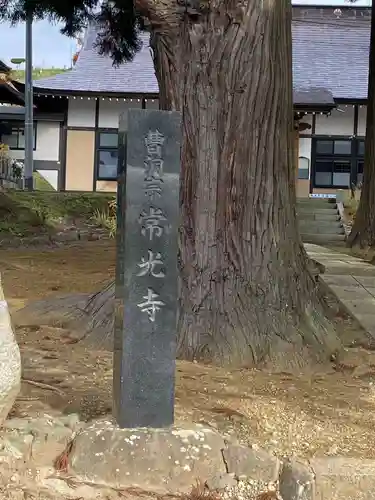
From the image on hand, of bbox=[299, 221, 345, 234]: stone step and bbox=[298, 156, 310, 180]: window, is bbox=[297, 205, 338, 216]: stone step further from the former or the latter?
bbox=[298, 156, 310, 180]: window

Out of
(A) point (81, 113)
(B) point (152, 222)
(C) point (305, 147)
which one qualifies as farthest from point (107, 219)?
(B) point (152, 222)

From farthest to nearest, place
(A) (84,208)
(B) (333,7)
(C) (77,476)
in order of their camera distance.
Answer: (B) (333,7)
(A) (84,208)
(C) (77,476)

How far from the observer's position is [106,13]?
36.0ft

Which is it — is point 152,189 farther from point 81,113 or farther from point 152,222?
point 81,113

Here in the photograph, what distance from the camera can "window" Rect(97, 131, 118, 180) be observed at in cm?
2058

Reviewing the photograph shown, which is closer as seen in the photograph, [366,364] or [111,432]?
[111,432]

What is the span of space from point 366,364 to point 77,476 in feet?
8.92

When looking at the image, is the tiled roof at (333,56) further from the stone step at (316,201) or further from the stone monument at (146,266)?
the stone monument at (146,266)

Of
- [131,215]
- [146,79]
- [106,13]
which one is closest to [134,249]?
[131,215]

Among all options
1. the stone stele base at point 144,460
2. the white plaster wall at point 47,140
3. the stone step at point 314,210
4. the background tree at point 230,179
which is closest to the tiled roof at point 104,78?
the white plaster wall at point 47,140

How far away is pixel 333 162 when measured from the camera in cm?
2077

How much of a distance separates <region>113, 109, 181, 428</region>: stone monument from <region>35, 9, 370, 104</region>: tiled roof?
643 inches

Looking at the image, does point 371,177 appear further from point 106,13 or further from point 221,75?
point 221,75

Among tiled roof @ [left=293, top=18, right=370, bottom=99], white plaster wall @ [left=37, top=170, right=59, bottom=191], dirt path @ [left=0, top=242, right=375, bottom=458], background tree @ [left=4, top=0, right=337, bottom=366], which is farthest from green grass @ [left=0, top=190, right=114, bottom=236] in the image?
tiled roof @ [left=293, top=18, right=370, bottom=99]
